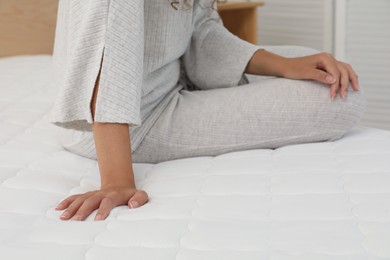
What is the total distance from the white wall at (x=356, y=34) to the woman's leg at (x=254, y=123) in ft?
4.55

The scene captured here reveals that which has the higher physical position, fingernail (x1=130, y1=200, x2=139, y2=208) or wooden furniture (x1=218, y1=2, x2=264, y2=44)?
fingernail (x1=130, y1=200, x2=139, y2=208)

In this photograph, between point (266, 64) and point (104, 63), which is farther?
point (266, 64)

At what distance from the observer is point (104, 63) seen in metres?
1.08

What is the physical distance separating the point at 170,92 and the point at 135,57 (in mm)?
266

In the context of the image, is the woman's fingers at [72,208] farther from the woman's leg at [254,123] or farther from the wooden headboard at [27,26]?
the wooden headboard at [27,26]

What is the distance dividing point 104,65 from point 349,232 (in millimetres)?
439

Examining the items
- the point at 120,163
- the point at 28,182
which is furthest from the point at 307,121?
the point at 28,182

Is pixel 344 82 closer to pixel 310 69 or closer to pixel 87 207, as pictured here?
pixel 310 69

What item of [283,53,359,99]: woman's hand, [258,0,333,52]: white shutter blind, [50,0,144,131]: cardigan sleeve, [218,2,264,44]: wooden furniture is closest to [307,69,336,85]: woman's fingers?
[283,53,359,99]: woman's hand

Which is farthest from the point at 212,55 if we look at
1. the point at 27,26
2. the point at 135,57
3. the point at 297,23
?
the point at 297,23

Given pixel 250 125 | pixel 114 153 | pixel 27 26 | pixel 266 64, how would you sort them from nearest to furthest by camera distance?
pixel 114 153
pixel 250 125
pixel 266 64
pixel 27 26

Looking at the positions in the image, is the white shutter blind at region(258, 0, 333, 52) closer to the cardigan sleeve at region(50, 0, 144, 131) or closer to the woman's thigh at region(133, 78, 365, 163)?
the woman's thigh at region(133, 78, 365, 163)

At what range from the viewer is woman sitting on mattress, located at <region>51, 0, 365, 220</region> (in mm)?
1073

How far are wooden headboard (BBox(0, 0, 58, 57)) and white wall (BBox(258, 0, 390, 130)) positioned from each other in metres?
0.99
